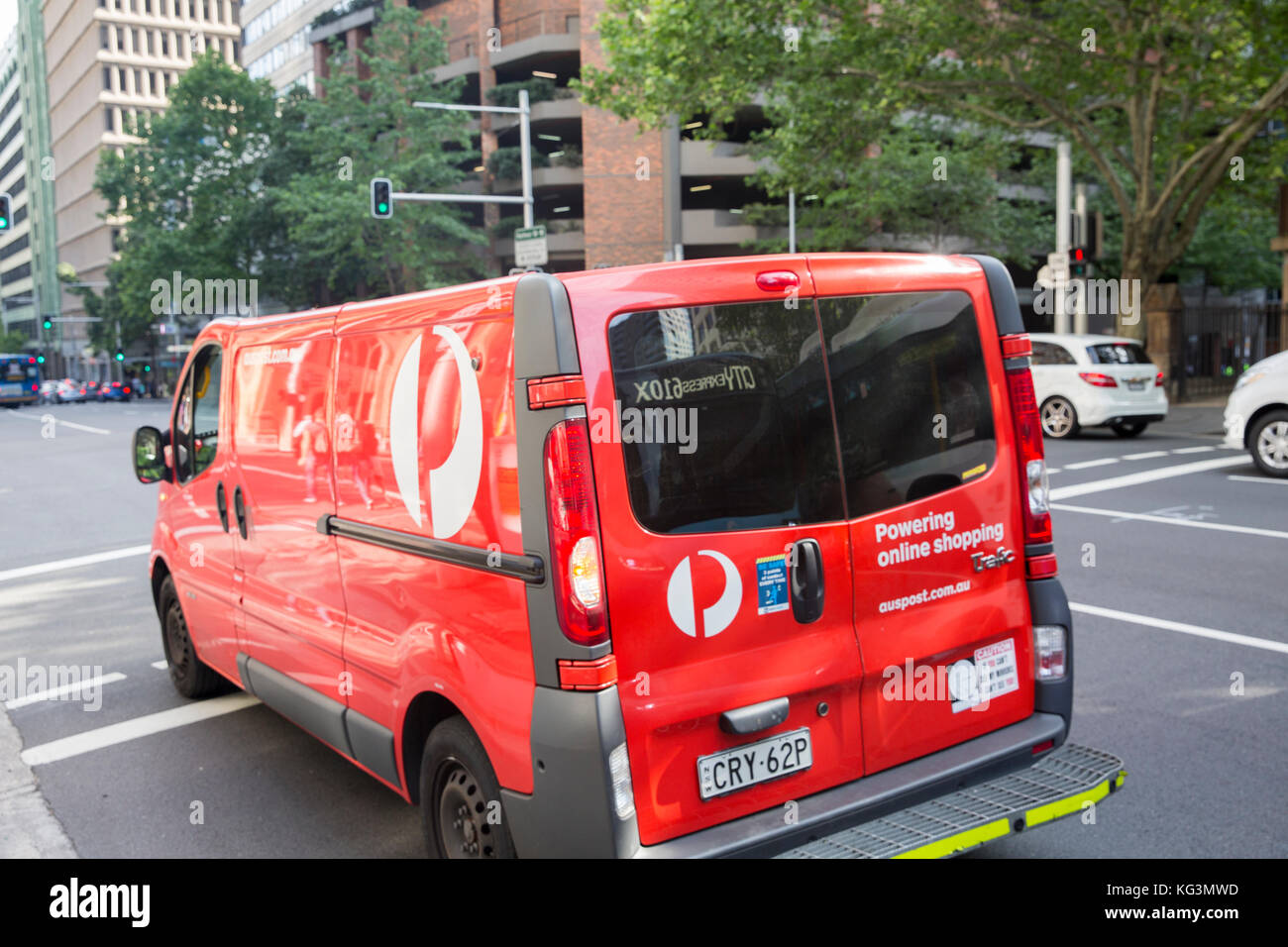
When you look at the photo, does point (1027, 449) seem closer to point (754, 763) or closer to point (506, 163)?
point (754, 763)

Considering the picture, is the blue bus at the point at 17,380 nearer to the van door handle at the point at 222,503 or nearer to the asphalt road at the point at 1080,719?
the asphalt road at the point at 1080,719

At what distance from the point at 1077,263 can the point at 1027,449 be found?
67.5 ft

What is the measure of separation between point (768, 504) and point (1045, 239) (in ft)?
147

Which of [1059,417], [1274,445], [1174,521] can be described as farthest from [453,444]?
[1059,417]

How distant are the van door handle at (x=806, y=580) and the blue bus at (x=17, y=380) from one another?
70.8 metres

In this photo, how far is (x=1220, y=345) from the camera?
2802cm

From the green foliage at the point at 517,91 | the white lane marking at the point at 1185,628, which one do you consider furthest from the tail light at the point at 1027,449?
the green foliage at the point at 517,91

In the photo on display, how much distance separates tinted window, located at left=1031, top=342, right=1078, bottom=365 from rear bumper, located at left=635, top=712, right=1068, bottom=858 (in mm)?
15687

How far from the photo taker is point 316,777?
504cm

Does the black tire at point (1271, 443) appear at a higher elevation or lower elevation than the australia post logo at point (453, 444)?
lower

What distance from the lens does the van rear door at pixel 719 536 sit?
317cm

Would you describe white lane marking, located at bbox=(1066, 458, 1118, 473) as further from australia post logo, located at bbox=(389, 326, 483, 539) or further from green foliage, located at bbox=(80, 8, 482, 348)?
green foliage, located at bbox=(80, 8, 482, 348)
